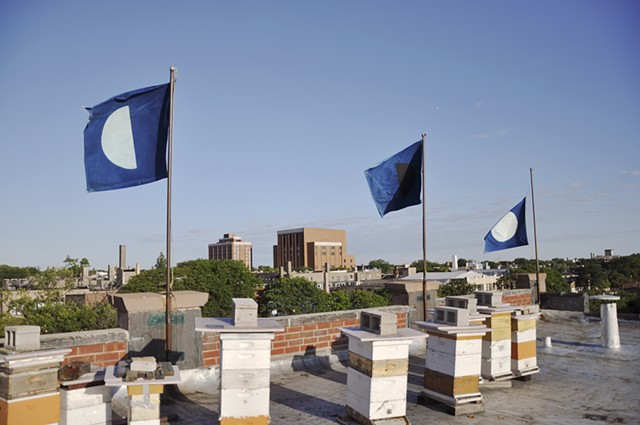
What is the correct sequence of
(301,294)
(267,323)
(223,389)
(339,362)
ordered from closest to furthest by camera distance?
(223,389) < (267,323) < (339,362) < (301,294)

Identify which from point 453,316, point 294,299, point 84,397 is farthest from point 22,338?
point 294,299

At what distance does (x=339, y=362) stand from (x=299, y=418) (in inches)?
146

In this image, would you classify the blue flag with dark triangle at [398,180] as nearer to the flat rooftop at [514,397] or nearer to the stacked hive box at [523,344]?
the flat rooftop at [514,397]

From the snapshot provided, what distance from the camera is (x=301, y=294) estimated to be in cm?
5134

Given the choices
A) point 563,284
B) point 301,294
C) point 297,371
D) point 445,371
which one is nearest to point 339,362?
point 297,371

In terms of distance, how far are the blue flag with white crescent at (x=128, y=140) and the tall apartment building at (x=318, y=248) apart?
176 metres

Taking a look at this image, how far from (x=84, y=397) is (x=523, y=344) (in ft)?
24.6

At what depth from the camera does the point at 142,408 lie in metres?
5.86

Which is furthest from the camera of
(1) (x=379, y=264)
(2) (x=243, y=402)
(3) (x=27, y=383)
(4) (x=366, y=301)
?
(1) (x=379, y=264)

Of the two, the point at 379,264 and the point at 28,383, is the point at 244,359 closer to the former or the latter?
the point at 28,383

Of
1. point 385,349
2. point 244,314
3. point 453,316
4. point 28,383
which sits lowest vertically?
point 28,383

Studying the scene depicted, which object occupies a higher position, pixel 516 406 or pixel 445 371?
pixel 445 371

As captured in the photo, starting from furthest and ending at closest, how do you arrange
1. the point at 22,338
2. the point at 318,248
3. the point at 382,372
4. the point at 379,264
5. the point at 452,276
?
the point at 318,248 → the point at 379,264 → the point at 452,276 → the point at 382,372 → the point at 22,338

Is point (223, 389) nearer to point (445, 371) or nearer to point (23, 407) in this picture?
point (23, 407)
